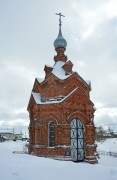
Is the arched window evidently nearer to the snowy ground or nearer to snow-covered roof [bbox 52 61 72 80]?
snow-covered roof [bbox 52 61 72 80]

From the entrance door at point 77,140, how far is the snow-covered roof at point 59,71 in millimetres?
3717

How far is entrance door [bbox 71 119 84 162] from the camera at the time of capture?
2045 cm

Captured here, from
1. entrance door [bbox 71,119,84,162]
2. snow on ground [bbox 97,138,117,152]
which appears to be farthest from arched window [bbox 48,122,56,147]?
snow on ground [bbox 97,138,117,152]

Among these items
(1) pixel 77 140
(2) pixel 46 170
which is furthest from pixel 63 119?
(2) pixel 46 170

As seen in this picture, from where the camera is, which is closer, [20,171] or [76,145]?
[20,171]

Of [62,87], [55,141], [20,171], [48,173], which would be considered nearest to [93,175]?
[48,173]

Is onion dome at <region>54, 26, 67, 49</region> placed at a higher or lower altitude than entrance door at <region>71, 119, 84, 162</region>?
higher

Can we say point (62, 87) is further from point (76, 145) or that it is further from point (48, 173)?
point (48, 173)

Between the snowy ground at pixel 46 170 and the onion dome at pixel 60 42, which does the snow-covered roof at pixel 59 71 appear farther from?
the snowy ground at pixel 46 170

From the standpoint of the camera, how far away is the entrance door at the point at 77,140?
20453mm

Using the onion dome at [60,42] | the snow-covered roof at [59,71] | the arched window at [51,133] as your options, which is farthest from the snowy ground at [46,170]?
the onion dome at [60,42]

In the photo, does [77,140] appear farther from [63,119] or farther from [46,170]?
[46,170]

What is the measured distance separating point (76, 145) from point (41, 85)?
570 cm

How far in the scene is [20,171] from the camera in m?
10.7
